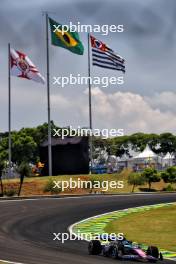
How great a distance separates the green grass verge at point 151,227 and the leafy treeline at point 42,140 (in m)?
72.5

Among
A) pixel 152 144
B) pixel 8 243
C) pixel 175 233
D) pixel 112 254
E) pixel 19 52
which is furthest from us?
pixel 152 144

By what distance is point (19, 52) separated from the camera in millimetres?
64750

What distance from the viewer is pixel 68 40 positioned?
57.4 metres

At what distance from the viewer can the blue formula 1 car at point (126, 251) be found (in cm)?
1811

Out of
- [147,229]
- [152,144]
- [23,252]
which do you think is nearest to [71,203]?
[147,229]

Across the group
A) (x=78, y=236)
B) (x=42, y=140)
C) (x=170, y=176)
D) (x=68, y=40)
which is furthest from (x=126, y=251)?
(x=42, y=140)

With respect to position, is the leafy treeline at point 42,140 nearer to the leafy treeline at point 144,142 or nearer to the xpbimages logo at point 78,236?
the leafy treeline at point 144,142

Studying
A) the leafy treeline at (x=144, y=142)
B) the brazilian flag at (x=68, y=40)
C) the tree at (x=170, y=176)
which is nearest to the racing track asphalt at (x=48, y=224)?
the brazilian flag at (x=68, y=40)

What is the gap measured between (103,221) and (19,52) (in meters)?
34.7

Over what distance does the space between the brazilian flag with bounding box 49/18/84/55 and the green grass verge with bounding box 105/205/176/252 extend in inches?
858

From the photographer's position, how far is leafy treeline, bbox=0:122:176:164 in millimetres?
130625

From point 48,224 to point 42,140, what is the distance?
106220mm

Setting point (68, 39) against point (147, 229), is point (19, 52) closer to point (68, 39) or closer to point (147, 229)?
point (68, 39)

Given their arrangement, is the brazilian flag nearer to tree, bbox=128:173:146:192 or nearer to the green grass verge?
tree, bbox=128:173:146:192
